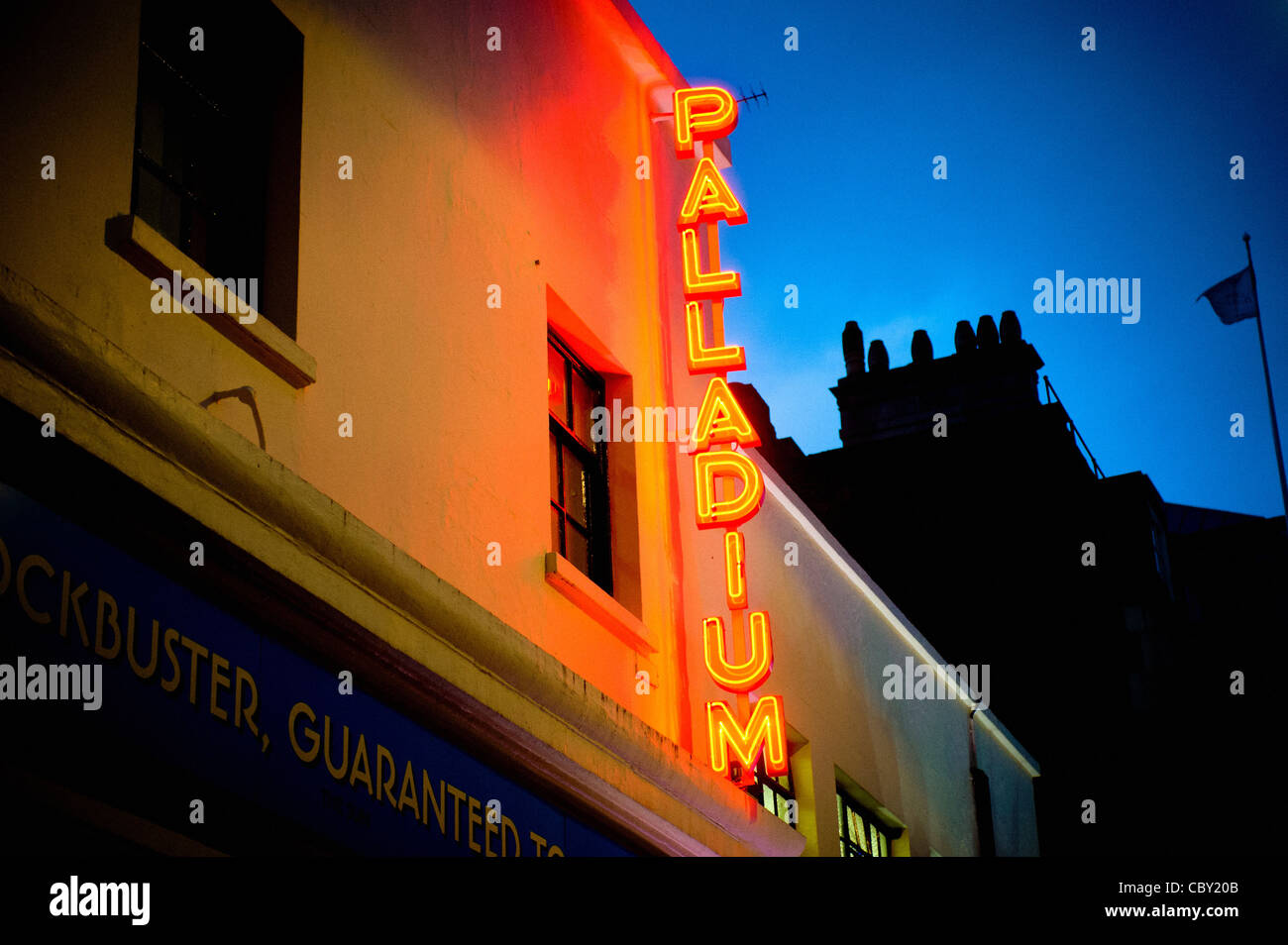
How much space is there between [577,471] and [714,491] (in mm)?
1153

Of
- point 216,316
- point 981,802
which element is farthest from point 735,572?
point 981,802

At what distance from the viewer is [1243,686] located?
26.5 metres

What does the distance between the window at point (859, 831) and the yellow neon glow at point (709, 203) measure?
571 centimetres

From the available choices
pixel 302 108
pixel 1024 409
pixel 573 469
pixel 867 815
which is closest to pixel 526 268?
pixel 573 469

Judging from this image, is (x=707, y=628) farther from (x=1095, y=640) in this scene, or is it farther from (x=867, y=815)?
(x=1095, y=640)

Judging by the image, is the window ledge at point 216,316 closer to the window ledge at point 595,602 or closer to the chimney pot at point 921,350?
the window ledge at point 595,602

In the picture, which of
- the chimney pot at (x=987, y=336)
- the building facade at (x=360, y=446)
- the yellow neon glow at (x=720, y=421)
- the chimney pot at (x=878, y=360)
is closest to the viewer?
the building facade at (x=360, y=446)

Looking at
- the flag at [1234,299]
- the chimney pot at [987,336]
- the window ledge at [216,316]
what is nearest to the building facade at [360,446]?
the window ledge at [216,316]

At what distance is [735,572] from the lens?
11.9 m

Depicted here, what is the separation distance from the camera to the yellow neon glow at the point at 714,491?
12.0m

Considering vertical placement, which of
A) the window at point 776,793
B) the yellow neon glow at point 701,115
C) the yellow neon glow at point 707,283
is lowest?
the window at point 776,793

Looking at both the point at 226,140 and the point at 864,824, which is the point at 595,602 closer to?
the point at 226,140

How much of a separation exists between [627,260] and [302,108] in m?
4.43

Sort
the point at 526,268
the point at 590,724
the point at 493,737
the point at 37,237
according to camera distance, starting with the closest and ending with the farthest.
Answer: the point at 37,237, the point at 493,737, the point at 590,724, the point at 526,268
